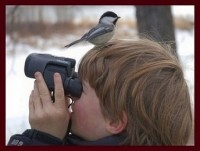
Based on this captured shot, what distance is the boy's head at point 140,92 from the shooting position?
1.10 m

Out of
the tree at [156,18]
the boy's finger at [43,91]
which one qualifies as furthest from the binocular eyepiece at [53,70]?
the tree at [156,18]

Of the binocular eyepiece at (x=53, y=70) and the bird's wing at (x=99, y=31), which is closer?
the binocular eyepiece at (x=53, y=70)

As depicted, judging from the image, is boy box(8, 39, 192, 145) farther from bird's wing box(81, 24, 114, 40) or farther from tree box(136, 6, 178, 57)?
tree box(136, 6, 178, 57)

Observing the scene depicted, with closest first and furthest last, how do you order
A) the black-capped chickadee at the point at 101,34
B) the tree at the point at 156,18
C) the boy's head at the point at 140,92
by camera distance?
the boy's head at the point at 140,92
the black-capped chickadee at the point at 101,34
the tree at the point at 156,18

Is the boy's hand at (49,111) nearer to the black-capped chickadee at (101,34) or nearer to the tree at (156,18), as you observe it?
the black-capped chickadee at (101,34)

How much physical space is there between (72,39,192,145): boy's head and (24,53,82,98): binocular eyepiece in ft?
0.11

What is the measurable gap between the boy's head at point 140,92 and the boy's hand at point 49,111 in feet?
0.22

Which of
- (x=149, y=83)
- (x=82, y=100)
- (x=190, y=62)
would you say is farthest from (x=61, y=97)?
(x=190, y=62)

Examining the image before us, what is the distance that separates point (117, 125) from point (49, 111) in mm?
143

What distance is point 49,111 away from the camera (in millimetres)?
1110

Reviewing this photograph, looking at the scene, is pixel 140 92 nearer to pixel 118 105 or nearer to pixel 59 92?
pixel 118 105

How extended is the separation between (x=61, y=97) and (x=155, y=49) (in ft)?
0.75

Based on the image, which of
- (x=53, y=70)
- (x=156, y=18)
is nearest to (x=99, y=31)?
(x=53, y=70)
